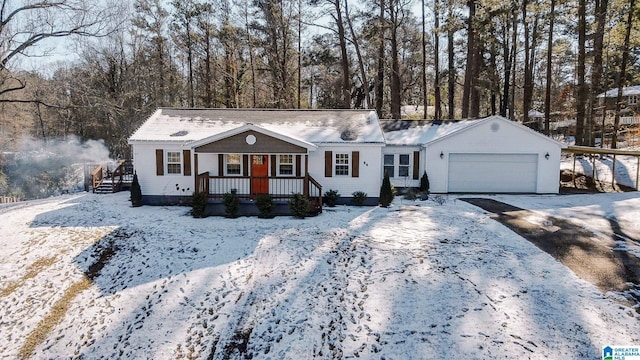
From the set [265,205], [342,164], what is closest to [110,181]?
[265,205]

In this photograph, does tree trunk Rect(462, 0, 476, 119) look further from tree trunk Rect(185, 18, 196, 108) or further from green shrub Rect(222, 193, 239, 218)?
tree trunk Rect(185, 18, 196, 108)

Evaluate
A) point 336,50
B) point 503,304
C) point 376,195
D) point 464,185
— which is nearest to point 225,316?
point 503,304

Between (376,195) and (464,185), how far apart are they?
5.30m

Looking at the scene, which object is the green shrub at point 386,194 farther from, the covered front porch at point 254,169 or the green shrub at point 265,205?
the green shrub at point 265,205

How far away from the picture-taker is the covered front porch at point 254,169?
42.6ft

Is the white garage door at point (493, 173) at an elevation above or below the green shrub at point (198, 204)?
above

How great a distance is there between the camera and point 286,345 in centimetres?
631

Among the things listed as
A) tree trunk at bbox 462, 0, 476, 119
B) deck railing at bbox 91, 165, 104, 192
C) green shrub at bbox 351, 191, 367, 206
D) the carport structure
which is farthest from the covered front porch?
tree trunk at bbox 462, 0, 476, 119

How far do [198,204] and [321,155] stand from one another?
196 inches

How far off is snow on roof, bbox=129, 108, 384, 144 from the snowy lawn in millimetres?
4186

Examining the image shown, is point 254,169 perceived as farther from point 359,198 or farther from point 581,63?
point 581,63

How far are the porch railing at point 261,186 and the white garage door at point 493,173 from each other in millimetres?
7336

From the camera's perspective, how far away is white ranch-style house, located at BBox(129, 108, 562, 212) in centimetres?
1346

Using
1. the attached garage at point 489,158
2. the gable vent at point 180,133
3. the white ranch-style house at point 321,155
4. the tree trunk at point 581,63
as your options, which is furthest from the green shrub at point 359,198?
the tree trunk at point 581,63
